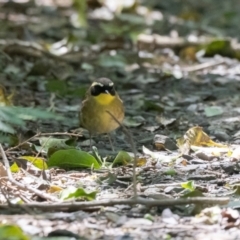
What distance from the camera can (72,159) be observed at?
171 inches

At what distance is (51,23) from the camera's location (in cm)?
986

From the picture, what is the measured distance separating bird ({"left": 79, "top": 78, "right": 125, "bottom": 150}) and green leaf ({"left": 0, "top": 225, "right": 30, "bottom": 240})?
7.99 ft

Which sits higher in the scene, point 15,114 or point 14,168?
point 15,114

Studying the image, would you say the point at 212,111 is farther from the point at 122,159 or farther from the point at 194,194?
the point at 194,194

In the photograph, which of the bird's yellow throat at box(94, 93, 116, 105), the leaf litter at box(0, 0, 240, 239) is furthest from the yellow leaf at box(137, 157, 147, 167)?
the bird's yellow throat at box(94, 93, 116, 105)

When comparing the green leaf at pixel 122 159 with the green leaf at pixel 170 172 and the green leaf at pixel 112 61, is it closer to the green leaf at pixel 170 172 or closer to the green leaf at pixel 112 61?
the green leaf at pixel 170 172

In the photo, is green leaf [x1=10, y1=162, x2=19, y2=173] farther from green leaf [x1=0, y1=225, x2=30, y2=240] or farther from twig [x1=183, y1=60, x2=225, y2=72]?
twig [x1=183, y1=60, x2=225, y2=72]

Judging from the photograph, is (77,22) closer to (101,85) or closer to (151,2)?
(151,2)

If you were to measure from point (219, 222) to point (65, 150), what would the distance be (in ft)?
4.34

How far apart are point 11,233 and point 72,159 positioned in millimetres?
A: 1466

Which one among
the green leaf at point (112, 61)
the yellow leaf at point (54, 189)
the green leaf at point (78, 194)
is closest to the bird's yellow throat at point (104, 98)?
the yellow leaf at point (54, 189)

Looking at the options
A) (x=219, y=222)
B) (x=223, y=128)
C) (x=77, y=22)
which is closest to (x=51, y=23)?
(x=77, y=22)

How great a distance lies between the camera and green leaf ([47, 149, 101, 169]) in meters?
4.35

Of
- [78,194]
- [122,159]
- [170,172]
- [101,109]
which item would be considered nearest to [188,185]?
[170,172]
